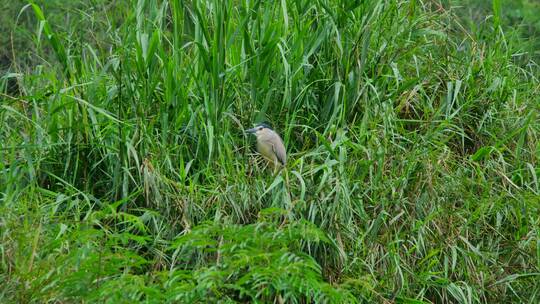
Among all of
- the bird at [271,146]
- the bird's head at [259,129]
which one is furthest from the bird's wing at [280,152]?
the bird's head at [259,129]

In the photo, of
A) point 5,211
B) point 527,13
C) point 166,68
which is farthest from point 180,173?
point 527,13

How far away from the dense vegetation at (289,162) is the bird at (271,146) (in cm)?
8

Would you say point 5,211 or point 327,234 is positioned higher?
point 5,211

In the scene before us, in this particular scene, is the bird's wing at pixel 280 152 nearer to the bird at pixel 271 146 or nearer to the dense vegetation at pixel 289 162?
the bird at pixel 271 146

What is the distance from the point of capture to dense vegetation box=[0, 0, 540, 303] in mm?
5125

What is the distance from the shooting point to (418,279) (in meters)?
Answer: 5.74

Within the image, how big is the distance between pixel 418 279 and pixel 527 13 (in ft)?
16.4

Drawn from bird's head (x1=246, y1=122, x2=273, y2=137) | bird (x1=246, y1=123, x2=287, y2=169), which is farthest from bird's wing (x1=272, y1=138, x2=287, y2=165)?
bird's head (x1=246, y1=122, x2=273, y2=137)

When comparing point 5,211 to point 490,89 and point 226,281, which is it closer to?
point 226,281

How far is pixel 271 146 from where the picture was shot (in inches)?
230

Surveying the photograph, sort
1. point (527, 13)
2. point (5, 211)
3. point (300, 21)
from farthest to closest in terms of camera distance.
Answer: point (527, 13) → point (300, 21) → point (5, 211)

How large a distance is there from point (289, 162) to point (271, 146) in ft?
0.73

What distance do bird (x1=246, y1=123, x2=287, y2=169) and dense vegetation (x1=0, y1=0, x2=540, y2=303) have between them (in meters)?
0.08

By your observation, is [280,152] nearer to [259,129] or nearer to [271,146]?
[271,146]
